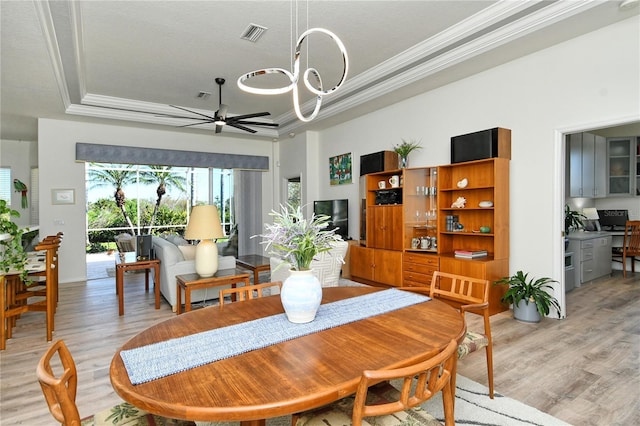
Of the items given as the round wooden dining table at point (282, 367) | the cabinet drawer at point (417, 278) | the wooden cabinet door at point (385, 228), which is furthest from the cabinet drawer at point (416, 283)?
the round wooden dining table at point (282, 367)

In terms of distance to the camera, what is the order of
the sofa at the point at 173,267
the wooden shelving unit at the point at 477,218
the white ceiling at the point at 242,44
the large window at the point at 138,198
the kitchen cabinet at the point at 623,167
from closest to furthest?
1. the white ceiling at the point at 242,44
2. the wooden shelving unit at the point at 477,218
3. the sofa at the point at 173,267
4. the kitchen cabinet at the point at 623,167
5. the large window at the point at 138,198

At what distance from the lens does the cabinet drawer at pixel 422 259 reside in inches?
173

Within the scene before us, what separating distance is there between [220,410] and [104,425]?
25.6 inches

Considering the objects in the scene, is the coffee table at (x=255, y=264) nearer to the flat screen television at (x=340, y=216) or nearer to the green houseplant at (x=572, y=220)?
the flat screen television at (x=340, y=216)

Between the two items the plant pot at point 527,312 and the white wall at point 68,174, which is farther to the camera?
the white wall at point 68,174

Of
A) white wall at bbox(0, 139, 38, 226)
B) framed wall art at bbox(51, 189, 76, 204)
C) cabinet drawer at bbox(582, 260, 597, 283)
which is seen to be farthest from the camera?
white wall at bbox(0, 139, 38, 226)

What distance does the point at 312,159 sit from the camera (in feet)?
24.2

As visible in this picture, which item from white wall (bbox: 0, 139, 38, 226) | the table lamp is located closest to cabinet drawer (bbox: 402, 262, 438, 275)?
the table lamp

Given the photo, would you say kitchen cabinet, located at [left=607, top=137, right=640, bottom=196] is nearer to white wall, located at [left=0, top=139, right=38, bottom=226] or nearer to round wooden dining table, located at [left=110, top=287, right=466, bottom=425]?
round wooden dining table, located at [left=110, top=287, right=466, bottom=425]

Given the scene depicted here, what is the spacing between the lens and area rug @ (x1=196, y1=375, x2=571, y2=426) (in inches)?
79.4

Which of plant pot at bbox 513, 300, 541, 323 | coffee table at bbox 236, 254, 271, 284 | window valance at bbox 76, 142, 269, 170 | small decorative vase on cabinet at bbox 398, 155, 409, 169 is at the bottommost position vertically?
plant pot at bbox 513, 300, 541, 323

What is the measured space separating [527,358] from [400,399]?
7.64 feet

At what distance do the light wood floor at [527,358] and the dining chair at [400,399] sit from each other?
1.36 m

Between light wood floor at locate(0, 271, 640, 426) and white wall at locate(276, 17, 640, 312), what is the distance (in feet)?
2.52
